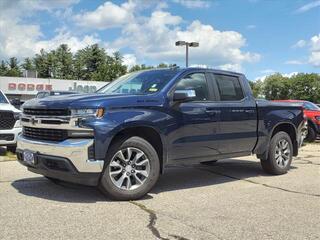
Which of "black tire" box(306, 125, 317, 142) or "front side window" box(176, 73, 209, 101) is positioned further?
"black tire" box(306, 125, 317, 142)

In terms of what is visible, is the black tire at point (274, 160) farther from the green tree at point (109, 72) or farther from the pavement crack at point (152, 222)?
the green tree at point (109, 72)

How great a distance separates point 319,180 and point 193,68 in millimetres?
3196

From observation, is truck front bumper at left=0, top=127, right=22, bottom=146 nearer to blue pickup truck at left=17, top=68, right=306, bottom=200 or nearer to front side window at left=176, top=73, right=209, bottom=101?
blue pickup truck at left=17, top=68, right=306, bottom=200

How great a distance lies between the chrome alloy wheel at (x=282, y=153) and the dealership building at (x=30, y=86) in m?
47.2

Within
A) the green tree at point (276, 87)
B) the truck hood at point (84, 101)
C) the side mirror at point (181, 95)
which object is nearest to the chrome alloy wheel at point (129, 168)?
the truck hood at point (84, 101)

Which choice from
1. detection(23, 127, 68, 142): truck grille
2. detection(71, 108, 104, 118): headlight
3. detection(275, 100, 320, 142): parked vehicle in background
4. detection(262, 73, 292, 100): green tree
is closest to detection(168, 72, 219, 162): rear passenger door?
detection(71, 108, 104, 118): headlight

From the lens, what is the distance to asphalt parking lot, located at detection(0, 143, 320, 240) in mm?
5074

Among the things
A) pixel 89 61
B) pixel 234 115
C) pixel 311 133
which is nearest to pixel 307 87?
pixel 89 61

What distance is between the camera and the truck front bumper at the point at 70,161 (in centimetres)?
599

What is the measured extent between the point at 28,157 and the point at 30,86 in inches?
2115

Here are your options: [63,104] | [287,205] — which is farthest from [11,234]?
[287,205]

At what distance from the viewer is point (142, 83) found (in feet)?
24.1

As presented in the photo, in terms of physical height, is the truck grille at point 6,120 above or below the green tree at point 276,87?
below

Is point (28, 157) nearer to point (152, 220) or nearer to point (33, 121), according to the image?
point (33, 121)
